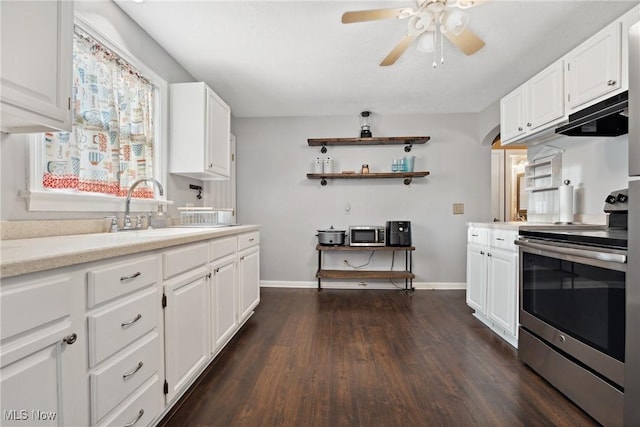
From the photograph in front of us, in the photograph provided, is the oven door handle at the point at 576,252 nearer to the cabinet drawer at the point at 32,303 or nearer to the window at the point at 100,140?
the cabinet drawer at the point at 32,303

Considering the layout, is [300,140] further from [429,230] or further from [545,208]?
[545,208]

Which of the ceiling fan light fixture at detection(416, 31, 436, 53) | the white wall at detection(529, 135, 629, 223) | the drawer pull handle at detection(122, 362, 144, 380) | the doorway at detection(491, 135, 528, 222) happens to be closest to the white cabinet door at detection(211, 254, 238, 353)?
the drawer pull handle at detection(122, 362, 144, 380)

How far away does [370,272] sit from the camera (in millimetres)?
3859

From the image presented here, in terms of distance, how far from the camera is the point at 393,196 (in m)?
4.02

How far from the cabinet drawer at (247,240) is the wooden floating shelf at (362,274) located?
1.22 m

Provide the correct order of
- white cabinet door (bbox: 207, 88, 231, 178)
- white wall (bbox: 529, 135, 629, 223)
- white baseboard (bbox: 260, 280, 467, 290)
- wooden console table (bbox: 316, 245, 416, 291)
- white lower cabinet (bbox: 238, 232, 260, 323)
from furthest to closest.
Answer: white baseboard (bbox: 260, 280, 467, 290), wooden console table (bbox: 316, 245, 416, 291), white cabinet door (bbox: 207, 88, 231, 178), white lower cabinet (bbox: 238, 232, 260, 323), white wall (bbox: 529, 135, 629, 223)

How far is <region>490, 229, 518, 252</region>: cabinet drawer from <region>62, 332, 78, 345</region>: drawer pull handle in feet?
8.48

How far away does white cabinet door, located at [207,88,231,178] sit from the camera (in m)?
2.64

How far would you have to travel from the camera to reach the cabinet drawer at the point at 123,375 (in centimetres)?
97

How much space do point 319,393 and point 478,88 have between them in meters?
3.35

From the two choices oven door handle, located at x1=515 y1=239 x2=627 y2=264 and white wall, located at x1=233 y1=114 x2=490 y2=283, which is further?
white wall, located at x1=233 y1=114 x2=490 y2=283

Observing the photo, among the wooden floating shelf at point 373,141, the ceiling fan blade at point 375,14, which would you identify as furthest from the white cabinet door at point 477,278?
the ceiling fan blade at point 375,14

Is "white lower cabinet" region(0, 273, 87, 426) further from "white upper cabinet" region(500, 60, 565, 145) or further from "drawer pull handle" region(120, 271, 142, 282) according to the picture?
"white upper cabinet" region(500, 60, 565, 145)

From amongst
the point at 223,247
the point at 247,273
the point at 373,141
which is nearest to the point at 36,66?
the point at 223,247
